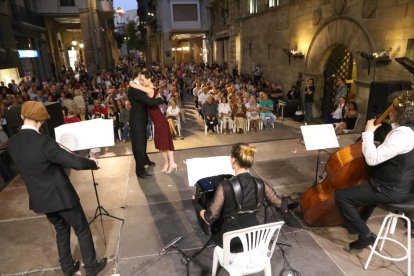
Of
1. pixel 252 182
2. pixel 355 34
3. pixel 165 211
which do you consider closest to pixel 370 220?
pixel 252 182

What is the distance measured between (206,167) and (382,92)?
193 inches

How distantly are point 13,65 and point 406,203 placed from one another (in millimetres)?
17177

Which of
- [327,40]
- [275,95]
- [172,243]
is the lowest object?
[172,243]

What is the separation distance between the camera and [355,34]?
347 inches

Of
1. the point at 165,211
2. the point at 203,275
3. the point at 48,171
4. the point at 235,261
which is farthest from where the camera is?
the point at 165,211

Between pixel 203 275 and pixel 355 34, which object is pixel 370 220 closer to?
pixel 203 275

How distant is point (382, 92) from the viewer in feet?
20.5

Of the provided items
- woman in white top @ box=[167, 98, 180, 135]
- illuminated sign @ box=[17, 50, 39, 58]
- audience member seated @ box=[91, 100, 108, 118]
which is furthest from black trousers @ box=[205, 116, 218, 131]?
illuminated sign @ box=[17, 50, 39, 58]

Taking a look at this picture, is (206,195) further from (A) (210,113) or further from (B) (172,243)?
(A) (210,113)

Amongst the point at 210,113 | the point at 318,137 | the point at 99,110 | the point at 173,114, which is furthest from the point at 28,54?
the point at 318,137

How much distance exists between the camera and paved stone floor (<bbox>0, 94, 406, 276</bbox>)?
318cm

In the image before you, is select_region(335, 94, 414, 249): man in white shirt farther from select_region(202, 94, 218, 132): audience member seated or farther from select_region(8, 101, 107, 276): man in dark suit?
select_region(202, 94, 218, 132): audience member seated

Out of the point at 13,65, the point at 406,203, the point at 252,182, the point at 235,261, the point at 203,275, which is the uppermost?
the point at 13,65

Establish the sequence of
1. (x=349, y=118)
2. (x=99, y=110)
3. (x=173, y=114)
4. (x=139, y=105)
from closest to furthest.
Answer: (x=139, y=105)
(x=349, y=118)
(x=99, y=110)
(x=173, y=114)
